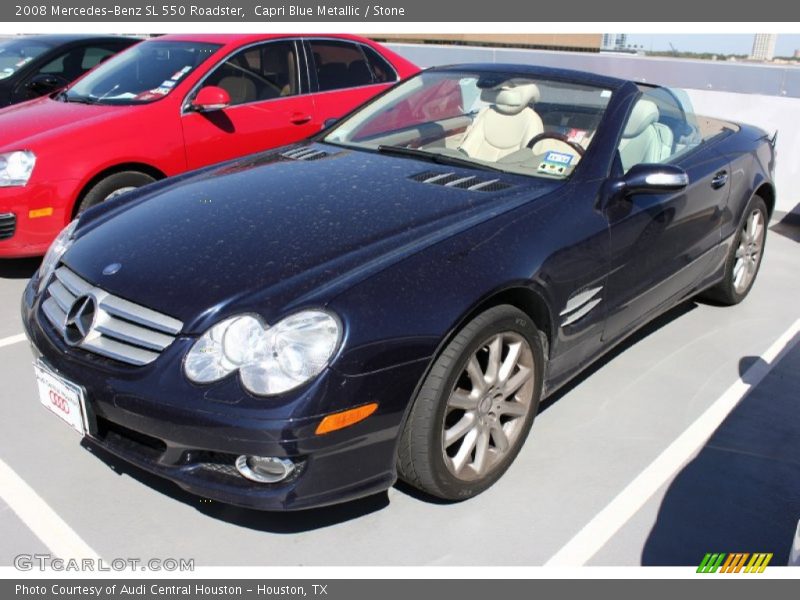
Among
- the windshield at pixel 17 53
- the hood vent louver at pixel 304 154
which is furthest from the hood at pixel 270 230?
the windshield at pixel 17 53

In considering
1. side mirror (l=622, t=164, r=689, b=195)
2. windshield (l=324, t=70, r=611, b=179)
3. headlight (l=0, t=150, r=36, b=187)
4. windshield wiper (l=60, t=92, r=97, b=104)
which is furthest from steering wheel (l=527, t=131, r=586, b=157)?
windshield wiper (l=60, t=92, r=97, b=104)

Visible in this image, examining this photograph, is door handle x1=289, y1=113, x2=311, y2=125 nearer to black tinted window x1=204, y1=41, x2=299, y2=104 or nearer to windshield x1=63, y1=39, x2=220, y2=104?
black tinted window x1=204, y1=41, x2=299, y2=104

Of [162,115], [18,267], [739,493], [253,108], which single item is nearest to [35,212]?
[18,267]

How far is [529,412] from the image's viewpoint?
3.11m

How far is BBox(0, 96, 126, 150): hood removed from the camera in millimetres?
4988

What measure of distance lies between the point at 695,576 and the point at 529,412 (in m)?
0.83

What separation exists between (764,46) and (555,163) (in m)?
7.71

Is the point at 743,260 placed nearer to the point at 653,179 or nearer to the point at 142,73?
the point at 653,179

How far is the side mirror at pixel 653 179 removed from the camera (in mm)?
3312

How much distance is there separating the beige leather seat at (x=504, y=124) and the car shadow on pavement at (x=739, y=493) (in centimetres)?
164

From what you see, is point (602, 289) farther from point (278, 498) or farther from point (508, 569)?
point (278, 498)

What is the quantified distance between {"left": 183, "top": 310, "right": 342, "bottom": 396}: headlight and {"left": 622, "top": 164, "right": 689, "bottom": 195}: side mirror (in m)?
1.63

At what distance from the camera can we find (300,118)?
6043 millimetres
